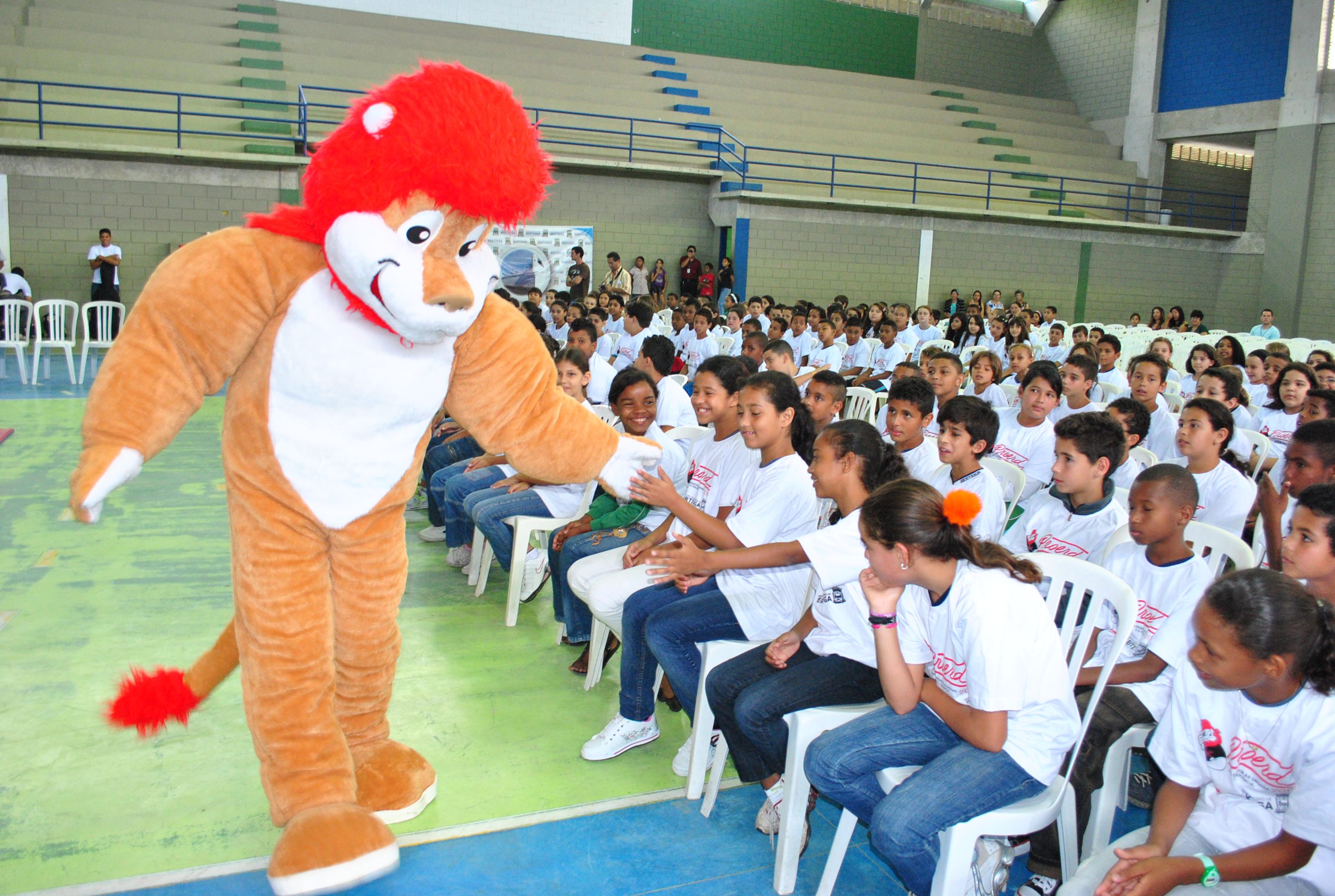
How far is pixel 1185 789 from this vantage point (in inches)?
71.8

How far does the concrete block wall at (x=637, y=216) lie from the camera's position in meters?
13.4

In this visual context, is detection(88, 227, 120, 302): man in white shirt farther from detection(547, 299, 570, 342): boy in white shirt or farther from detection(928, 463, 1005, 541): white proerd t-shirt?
detection(928, 463, 1005, 541): white proerd t-shirt

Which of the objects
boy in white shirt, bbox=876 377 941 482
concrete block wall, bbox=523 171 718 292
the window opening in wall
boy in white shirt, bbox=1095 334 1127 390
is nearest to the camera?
boy in white shirt, bbox=876 377 941 482

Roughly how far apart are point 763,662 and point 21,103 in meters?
12.3

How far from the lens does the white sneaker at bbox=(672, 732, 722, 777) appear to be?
2.68 m

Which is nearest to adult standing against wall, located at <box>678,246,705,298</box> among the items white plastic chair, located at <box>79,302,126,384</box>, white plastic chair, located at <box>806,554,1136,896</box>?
white plastic chair, located at <box>79,302,126,384</box>

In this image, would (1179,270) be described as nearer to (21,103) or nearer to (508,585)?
(508,585)

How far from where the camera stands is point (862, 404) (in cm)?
570

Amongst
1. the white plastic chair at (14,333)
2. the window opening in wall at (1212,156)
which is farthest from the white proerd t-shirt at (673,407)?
the window opening in wall at (1212,156)

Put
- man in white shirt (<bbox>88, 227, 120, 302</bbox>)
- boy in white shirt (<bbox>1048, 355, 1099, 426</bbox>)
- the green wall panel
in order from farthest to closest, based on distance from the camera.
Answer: the green wall panel < man in white shirt (<bbox>88, 227, 120, 302</bbox>) < boy in white shirt (<bbox>1048, 355, 1099, 426</bbox>)

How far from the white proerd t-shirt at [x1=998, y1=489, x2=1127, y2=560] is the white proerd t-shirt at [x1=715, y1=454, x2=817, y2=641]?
2.29 ft

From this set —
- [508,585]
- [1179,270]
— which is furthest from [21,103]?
[1179,270]

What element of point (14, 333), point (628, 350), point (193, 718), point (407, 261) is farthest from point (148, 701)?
point (14, 333)

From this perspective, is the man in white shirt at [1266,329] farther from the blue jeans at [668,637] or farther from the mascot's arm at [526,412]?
the mascot's arm at [526,412]
